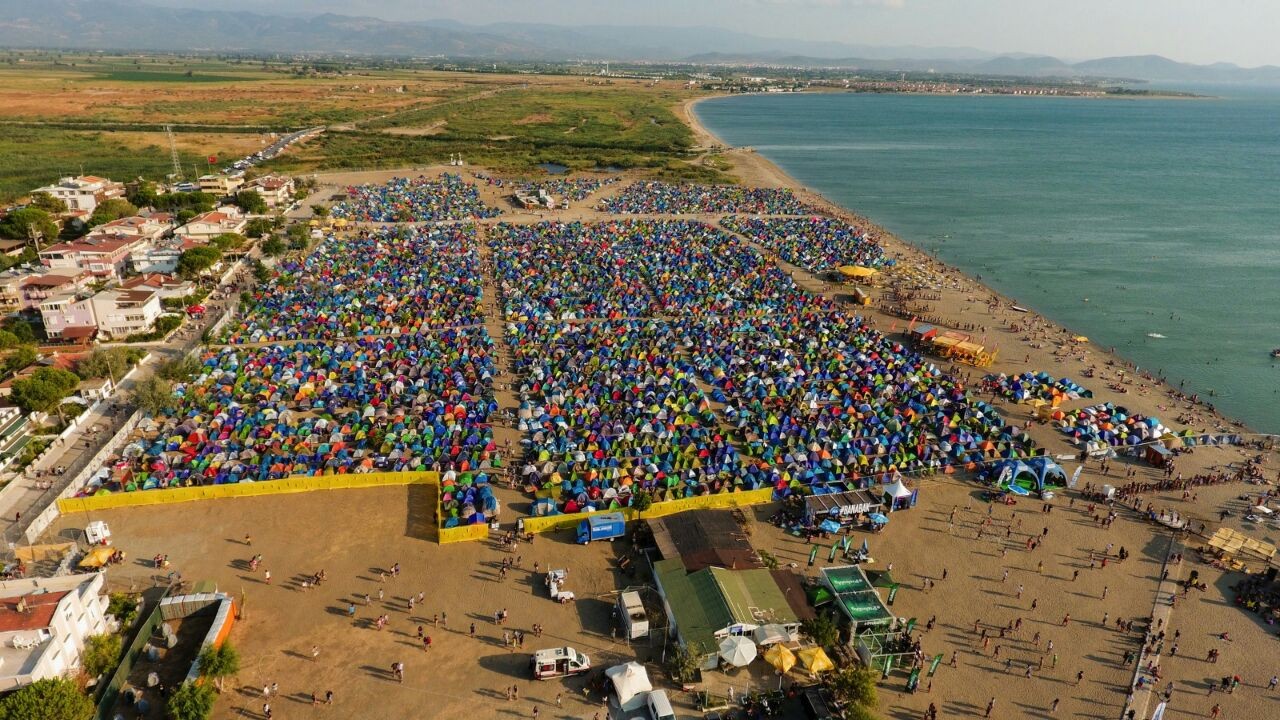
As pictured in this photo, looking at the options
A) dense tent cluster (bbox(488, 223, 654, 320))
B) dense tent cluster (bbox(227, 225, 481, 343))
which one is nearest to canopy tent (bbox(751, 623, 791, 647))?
dense tent cluster (bbox(488, 223, 654, 320))

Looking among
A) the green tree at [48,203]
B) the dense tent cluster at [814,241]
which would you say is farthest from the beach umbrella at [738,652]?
the green tree at [48,203]

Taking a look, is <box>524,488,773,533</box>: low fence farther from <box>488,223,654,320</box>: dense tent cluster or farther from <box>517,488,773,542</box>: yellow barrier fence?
<box>488,223,654,320</box>: dense tent cluster

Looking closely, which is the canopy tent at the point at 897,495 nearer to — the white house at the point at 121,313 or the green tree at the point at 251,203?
the white house at the point at 121,313

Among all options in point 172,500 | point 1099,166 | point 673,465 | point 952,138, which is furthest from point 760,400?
point 952,138

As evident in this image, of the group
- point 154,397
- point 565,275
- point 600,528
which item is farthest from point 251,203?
point 600,528

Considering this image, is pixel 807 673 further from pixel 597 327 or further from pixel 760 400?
pixel 597 327

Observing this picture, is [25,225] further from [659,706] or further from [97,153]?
[659,706]
